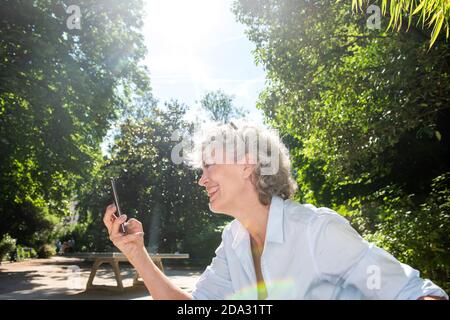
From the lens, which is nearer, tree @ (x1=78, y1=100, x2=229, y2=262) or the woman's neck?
the woman's neck

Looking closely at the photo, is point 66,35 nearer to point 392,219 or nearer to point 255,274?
point 392,219

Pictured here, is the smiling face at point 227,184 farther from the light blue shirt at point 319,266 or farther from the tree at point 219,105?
the tree at point 219,105

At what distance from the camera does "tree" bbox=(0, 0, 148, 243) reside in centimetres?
1370

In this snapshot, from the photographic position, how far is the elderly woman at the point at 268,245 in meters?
1.39

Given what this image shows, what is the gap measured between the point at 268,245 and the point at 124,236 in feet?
1.74

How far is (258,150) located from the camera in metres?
1.88

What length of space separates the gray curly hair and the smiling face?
0.03 meters

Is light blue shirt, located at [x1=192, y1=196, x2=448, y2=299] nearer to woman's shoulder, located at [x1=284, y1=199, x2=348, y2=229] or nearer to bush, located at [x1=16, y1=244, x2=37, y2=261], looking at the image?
woman's shoulder, located at [x1=284, y1=199, x2=348, y2=229]

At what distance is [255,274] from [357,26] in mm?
9201

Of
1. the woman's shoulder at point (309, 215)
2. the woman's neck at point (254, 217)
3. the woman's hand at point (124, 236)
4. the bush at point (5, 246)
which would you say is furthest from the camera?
the bush at point (5, 246)

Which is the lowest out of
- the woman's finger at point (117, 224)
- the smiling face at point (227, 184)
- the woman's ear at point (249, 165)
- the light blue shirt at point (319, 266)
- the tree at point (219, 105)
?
the light blue shirt at point (319, 266)

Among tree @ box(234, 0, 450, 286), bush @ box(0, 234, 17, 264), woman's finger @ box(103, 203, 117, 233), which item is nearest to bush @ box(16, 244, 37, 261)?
bush @ box(0, 234, 17, 264)

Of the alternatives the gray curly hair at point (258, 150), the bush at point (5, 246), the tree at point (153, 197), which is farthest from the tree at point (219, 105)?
the gray curly hair at point (258, 150)

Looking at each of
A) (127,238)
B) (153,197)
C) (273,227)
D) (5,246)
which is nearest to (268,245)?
(273,227)
